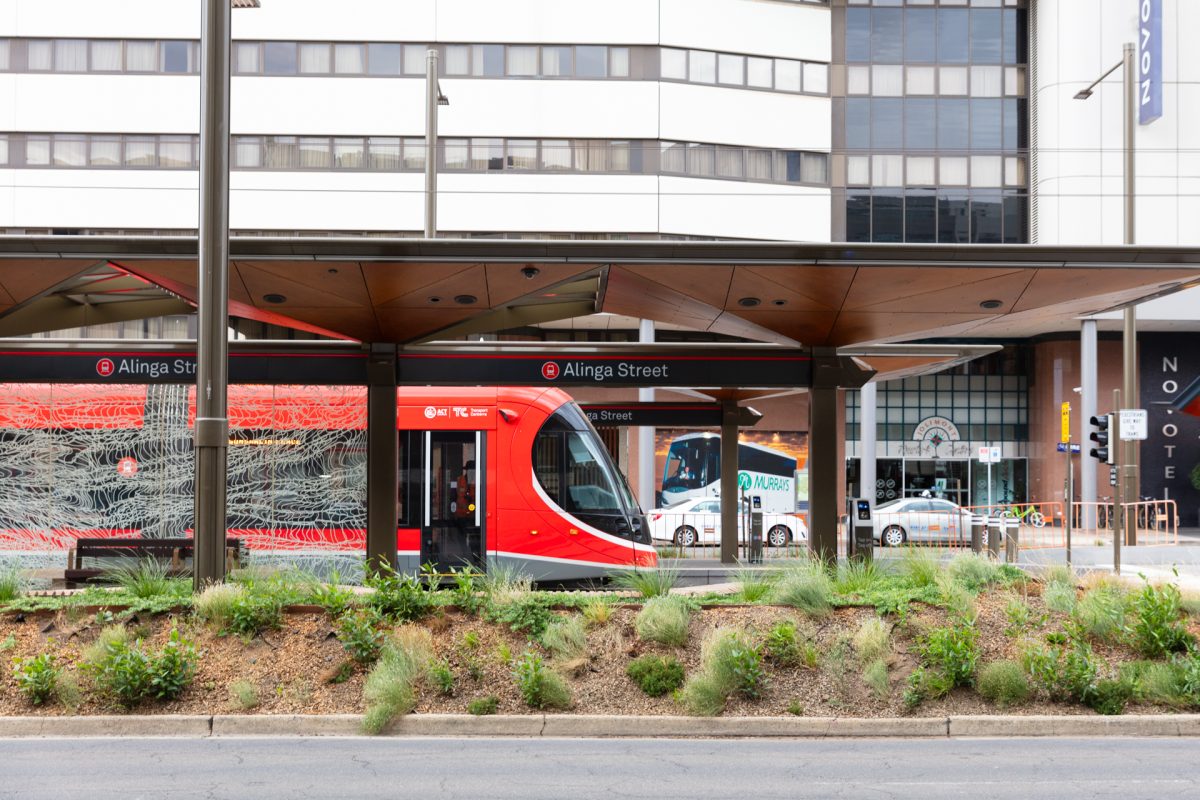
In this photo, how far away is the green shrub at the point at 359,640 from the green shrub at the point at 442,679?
59 centimetres

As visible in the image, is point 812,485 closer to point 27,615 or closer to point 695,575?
point 695,575

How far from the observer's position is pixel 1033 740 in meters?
8.41

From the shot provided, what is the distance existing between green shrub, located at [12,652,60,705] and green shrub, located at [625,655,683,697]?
14.2ft

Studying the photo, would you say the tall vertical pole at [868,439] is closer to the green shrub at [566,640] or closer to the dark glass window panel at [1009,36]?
the dark glass window panel at [1009,36]

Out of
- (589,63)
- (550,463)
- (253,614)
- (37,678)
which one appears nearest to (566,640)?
(253,614)

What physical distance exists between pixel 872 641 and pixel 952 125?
103 feet

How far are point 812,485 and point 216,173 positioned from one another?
8704 millimetres

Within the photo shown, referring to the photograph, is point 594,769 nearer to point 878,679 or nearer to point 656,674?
point 656,674

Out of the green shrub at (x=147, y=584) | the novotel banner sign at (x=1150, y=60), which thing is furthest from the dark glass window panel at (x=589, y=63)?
the green shrub at (x=147, y=584)

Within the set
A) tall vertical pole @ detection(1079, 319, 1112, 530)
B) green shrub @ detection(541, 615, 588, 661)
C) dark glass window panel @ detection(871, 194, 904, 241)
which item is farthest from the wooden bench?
tall vertical pole @ detection(1079, 319, 1112, 530)

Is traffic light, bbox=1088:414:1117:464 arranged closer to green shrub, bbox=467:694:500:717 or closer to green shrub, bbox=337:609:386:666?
green shrub, bbox=467:694:500:717

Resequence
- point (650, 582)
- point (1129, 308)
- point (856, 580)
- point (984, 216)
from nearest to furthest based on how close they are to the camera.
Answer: point (650, 582) → point (856, 580) → point (1129, 308) → point (984, 216)

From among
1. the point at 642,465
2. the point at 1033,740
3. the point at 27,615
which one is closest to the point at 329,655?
the point at 27,615

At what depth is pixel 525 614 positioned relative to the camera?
979cm
